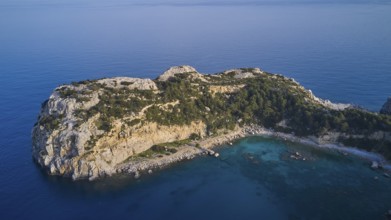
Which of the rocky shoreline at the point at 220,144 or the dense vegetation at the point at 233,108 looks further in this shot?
the dense vegetation at the point at 233,108

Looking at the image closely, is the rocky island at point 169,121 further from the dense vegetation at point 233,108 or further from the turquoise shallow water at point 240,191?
the turquoise shallow water at point 240,191

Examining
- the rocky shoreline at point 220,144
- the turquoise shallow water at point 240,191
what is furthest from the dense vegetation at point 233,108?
the turquoise shallow water at point 240,191

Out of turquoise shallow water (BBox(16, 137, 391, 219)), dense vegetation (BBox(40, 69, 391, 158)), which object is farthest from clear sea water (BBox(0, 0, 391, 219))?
dense vegetation (BBox(40, 69, 391, 158))

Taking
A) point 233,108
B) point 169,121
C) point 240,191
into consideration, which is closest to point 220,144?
point 233,108

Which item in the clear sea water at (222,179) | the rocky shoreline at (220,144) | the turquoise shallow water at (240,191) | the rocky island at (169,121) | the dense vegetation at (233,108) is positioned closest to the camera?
the turquoise shallow water at (240,191)

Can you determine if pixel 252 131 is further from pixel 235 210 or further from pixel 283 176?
pixel 235 210

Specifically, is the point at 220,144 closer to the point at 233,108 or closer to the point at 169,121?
the point at 233,108

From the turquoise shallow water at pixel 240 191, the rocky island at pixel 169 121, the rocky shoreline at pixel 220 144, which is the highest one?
the rocky island at pixel 169 121
